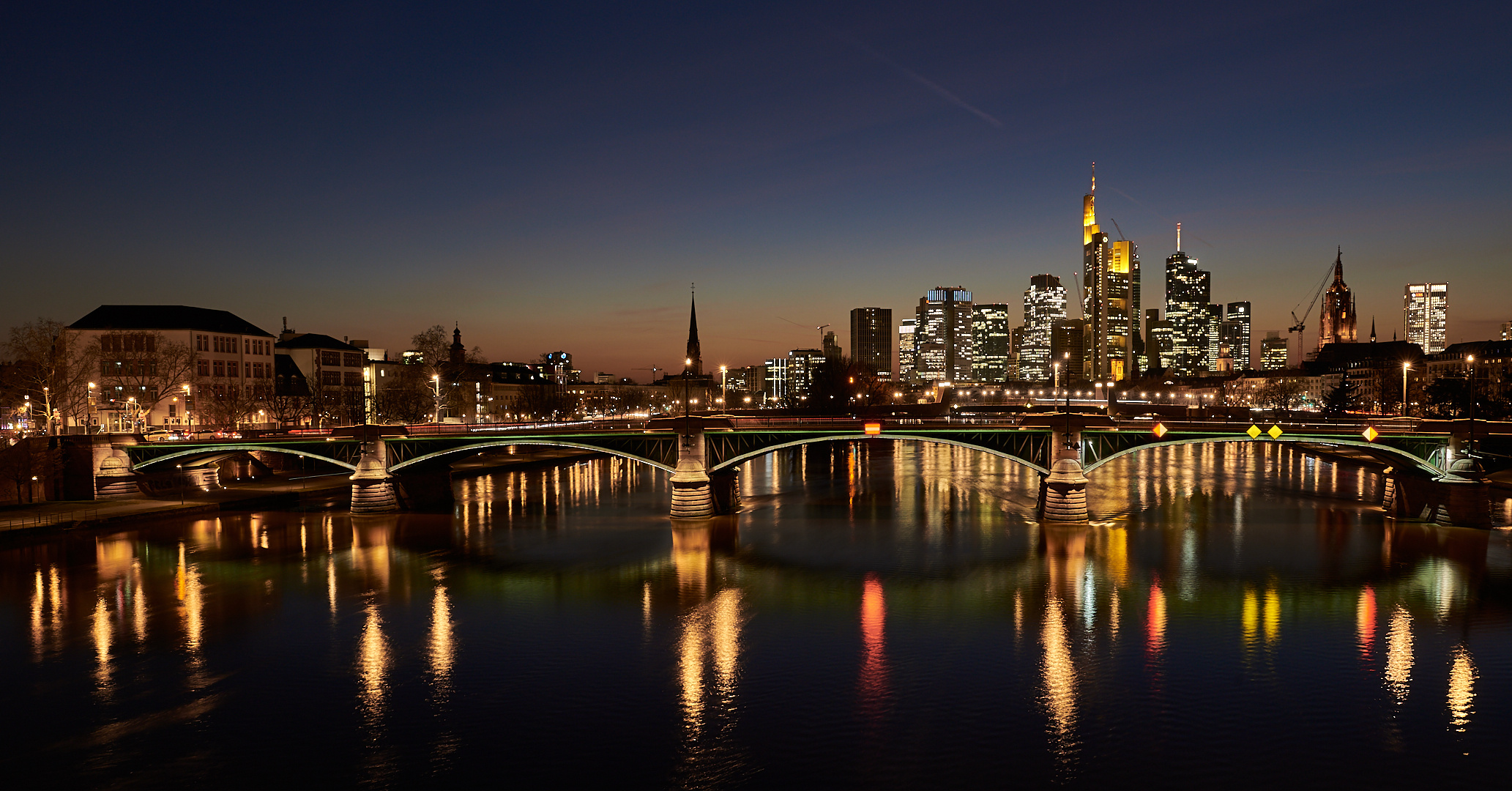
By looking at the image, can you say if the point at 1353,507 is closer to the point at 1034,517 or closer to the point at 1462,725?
the point at 1034,517

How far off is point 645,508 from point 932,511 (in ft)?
75.6

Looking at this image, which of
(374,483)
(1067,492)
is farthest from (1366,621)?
(374,483)

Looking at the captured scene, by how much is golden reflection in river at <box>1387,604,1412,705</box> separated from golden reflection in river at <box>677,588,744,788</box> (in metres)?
21.2

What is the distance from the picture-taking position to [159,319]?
102 m

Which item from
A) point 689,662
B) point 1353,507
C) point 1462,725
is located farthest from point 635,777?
point 1353,507

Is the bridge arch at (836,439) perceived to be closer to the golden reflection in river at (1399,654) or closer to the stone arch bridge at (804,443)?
the stone arch bridge at (804,443)

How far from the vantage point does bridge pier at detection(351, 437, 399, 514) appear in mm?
65938

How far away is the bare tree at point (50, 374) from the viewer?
7662cm

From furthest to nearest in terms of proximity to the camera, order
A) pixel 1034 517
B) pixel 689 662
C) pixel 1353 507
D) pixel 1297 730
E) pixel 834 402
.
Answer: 1. pixel 834 402
2. pixel 1353 507
3. pixel 1034 517
4. pixel 689 662
5. pixel 1297 730

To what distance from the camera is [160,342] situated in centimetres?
9888

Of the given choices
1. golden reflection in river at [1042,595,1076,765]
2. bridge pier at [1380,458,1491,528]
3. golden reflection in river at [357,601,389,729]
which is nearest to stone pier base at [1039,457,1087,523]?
bridge pier at [1380,458,1491,528]

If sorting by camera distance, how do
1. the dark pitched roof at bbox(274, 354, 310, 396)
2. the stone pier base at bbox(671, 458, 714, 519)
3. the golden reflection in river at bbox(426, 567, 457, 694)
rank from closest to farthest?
the golden reflection in river at bbox(426, 567, 457, 694) → the stone pier base at bbox(671, 458, 714, 519) → the dark pitched roof at bbox(274, 354, 310, 396)

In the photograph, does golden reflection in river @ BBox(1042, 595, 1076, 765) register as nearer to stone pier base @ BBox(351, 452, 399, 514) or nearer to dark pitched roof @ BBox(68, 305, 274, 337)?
stone pier base @ BBox(351, 452, 399, 514)

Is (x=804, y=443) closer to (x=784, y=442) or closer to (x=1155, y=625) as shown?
(x=784, y=442)
